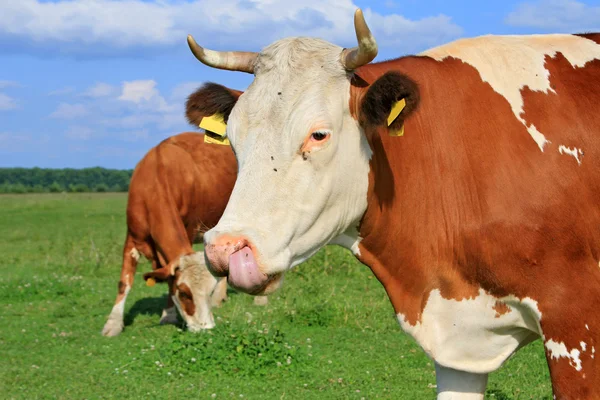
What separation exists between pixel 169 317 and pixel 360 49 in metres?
7.91

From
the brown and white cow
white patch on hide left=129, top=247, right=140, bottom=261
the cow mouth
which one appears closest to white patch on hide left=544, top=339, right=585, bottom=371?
the brown and white cow

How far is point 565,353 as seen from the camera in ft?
11.6

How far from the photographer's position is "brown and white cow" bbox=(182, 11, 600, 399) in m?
3.48

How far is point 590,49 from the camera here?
4.17 metres

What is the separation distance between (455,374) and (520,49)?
1828 millimetres

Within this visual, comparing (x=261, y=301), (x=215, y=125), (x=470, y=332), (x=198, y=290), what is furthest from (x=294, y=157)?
(x=261, y=301)

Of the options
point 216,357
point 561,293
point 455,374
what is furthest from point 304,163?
point 216,357

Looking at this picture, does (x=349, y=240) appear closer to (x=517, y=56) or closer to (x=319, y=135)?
(x=319, y=135)

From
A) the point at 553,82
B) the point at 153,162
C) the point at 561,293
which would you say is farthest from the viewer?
the point at 153,162

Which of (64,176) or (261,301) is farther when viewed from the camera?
(64,176)

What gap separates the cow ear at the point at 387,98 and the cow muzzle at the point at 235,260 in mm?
895

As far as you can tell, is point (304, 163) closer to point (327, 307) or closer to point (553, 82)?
point (553, 82)

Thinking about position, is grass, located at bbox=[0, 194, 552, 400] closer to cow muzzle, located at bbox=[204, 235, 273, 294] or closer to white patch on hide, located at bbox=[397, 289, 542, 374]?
white patch on hide, located at bbox=[397, 289, 542, 374]

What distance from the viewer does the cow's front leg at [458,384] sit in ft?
13.9
